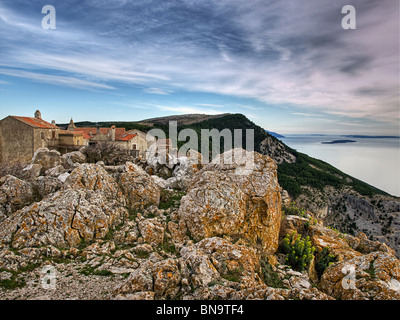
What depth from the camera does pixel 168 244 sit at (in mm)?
8164

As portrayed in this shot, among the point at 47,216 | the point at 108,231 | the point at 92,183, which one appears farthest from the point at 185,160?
the point at 47,216

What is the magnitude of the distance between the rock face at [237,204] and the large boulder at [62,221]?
2.68 m

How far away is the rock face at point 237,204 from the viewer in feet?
28.5

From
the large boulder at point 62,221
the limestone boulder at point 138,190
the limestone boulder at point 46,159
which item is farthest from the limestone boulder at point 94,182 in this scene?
the limestone boulder at point 46,159

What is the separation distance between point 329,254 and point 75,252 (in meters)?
8.96

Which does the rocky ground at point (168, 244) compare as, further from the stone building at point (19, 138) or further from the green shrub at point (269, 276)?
the stone building at point (19, 138)

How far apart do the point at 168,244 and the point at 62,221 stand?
3239 mm

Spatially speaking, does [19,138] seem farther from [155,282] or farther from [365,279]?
[365,279]

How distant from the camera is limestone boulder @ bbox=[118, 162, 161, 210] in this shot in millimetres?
9914

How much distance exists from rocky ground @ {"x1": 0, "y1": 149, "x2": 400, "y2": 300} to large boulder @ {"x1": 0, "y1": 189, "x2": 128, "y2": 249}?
3 centimetres

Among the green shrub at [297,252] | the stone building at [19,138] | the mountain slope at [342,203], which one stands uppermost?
the stone building at [19,138]

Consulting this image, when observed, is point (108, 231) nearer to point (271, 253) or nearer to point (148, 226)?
point (148, 226)

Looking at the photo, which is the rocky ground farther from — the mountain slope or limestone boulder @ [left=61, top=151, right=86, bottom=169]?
the mountain slope
